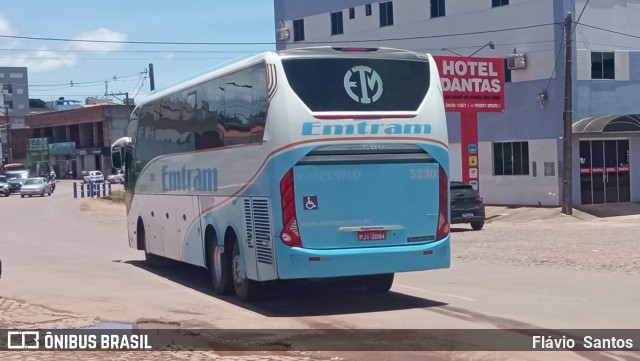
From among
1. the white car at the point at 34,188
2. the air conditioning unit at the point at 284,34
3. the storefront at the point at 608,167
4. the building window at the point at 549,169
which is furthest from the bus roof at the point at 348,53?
the white car at the point at 34,188

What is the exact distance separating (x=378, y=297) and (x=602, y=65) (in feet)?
91.7

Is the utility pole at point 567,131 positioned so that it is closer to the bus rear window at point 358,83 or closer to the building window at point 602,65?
the building window at point 602,65

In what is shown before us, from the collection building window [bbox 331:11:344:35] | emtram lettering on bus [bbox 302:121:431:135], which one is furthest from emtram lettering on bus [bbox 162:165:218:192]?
building window [bbox 331:11:344:35]

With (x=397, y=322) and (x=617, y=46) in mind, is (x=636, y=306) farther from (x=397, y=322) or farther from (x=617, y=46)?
(x=617, y=46)

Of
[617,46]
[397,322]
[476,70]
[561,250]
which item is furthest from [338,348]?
[617,46]

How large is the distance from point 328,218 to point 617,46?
30.5 m

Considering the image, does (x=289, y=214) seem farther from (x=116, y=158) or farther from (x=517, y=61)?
(x=517, y=61)

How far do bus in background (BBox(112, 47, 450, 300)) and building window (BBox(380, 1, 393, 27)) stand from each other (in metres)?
33.9

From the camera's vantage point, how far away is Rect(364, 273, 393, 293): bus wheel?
47.9 feet

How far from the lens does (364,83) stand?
12.8m

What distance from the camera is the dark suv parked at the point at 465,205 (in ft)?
94.6

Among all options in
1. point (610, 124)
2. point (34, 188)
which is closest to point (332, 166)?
point (610, 124)

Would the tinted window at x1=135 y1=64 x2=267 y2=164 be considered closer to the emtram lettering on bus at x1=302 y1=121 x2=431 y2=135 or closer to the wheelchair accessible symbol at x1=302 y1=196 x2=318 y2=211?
the emtram lettering on bus at x1=302 y1=121 x2=431 y2=135

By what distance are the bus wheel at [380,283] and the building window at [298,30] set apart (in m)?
39.3
